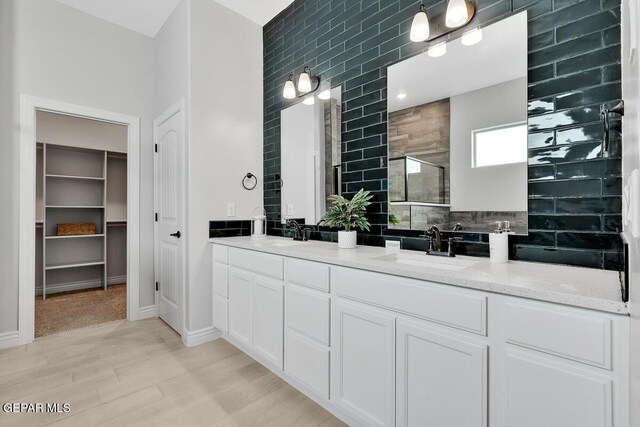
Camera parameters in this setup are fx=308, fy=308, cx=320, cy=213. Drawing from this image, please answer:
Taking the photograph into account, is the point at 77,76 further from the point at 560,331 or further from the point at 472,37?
the point at 560,331

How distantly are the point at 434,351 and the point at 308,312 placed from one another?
731 mm

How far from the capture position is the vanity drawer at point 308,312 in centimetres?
164

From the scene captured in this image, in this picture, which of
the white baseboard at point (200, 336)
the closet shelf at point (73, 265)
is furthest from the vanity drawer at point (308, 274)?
the closet shelf at point (73, 265)

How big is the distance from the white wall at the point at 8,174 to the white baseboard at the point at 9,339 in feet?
0.11

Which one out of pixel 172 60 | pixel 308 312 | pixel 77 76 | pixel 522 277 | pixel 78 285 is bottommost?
pixel 78 285

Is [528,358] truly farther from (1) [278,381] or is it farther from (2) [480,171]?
(1) [278,381]

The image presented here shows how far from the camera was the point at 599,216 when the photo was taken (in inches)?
50.3

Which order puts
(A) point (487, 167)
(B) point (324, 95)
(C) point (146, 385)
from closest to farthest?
(A) point (487, 167) → (C) point (146, 385) → (B) point (324, 95)

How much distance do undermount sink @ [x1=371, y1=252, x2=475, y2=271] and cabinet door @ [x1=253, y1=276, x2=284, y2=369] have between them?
704 millimetres

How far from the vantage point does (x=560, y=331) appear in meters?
0.92

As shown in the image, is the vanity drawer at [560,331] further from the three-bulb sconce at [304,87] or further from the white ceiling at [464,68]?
the three-bulb sconce at [304,87]

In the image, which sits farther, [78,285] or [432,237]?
[78,285]

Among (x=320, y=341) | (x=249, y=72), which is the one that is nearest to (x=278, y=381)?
(x=320, y=341)

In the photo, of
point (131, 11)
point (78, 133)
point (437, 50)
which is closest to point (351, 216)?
point (437, 50)
